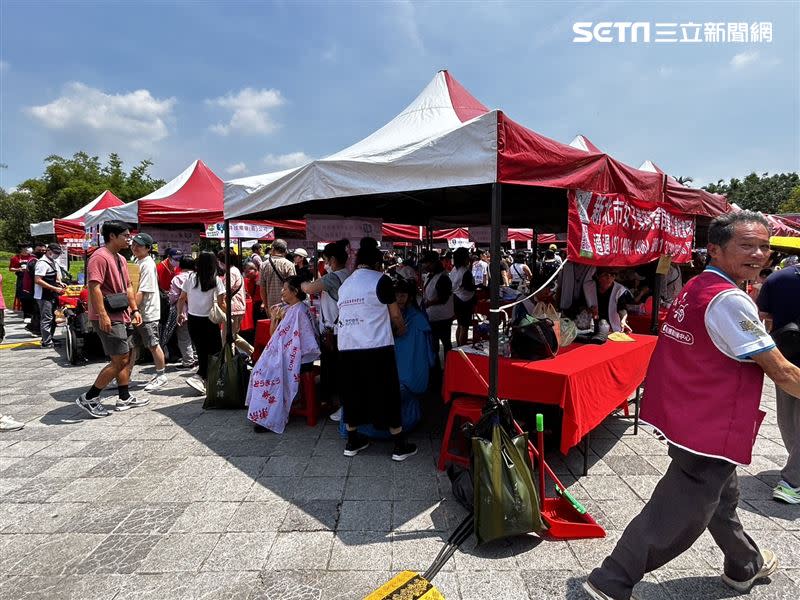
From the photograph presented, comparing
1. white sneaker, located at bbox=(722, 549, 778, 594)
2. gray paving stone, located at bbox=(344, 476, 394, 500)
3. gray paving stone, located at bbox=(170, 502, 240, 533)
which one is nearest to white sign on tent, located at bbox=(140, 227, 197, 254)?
gray paving stone, located at bbox=(170, 502, 240, 533)

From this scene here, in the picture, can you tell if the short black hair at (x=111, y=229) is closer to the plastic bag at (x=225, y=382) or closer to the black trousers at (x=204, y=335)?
the black trousers at (x=204, y=335)

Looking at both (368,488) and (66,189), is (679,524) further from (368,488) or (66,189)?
(66,189)

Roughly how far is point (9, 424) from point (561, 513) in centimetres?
496

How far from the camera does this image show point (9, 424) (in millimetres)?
4160

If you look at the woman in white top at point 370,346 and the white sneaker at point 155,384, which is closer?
the woman in white top at point 370,346

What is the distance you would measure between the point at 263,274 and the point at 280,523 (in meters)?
4.32

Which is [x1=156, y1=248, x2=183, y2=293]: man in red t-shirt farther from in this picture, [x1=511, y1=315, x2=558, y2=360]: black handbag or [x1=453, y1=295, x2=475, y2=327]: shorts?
[x1=511, y1=315, x2=558, y2=360]: black handbag

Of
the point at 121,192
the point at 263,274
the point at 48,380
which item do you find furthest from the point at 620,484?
the point at 121,192

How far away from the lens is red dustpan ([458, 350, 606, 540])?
2461 millimetres

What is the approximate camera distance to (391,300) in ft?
10.7

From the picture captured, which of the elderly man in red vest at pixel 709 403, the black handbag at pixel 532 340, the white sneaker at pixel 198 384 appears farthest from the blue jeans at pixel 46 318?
the elderly man in red vest at pixel 709 403

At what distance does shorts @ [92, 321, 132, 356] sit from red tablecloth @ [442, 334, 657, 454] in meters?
3.38

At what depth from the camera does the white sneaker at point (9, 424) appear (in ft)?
13.6

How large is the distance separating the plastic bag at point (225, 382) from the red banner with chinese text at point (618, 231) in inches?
142
